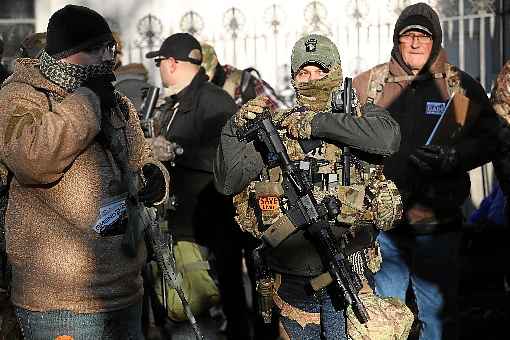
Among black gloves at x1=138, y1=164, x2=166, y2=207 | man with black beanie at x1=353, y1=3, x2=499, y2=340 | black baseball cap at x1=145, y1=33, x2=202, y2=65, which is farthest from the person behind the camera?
black baseball cap at x1=145, y1=33, x2=202, y2=65

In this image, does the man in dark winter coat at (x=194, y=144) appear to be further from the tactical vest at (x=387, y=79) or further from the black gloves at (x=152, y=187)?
the black gloves at (x=152, y=187)

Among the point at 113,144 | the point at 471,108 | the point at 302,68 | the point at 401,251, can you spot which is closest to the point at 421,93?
the point at 471,108

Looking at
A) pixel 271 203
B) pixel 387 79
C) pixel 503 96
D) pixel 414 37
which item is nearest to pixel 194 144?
pixel 387 79

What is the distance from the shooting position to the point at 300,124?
4.04m

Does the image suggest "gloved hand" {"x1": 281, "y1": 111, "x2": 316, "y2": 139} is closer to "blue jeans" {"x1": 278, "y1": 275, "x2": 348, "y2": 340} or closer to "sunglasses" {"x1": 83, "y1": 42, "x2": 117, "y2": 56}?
"blue jeans" {"x1": 278, "y1": 275, "x2": 348, "y2": 340}

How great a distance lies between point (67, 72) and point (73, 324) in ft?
3.09

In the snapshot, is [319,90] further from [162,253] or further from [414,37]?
[414,37]

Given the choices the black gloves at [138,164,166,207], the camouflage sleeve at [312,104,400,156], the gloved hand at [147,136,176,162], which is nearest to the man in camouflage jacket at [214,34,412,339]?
the camouflage sleeve at [312,104,400,156]

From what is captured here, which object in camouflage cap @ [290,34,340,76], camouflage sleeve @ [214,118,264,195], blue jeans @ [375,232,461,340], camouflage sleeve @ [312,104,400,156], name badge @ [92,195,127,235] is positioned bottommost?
blue jeans @ [375,232,461,340]

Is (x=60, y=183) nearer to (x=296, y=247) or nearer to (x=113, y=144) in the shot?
(x=113, y=144)

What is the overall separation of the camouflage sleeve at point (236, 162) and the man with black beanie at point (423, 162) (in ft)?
4.22

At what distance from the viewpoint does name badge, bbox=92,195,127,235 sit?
3514mm

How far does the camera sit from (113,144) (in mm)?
3600

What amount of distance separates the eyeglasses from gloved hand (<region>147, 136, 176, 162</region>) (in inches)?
60.3
